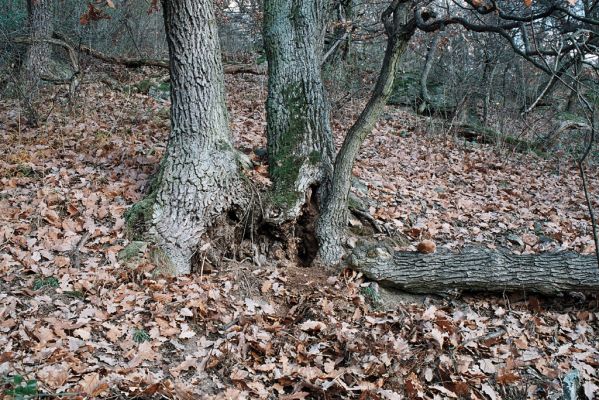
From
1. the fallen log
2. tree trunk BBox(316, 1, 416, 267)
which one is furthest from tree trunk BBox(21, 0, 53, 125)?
the fallen log

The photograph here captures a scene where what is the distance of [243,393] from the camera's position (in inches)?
153

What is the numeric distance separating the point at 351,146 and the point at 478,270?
1912 millimetres

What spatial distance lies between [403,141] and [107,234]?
21.6 feet

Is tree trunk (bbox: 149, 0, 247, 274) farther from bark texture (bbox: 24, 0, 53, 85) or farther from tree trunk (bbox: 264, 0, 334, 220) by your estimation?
bark texture (bbox: 24, 0, 53, 85)

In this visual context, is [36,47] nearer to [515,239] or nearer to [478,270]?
[478,270]

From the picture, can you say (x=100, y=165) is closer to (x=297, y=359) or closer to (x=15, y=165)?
(x=15, y=165)

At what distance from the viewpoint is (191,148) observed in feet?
18.4

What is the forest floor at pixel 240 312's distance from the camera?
398 cm

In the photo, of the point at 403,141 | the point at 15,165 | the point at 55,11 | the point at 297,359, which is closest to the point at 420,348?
the point at 297,359

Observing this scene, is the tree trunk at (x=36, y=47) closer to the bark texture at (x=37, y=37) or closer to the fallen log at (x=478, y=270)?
the bark texture at (x=37, y=37)

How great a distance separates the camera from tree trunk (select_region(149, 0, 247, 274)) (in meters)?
5.44

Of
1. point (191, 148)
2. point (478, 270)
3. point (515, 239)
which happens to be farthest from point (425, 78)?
point (191, 148)

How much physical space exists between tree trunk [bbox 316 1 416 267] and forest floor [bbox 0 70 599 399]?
39 centimetres

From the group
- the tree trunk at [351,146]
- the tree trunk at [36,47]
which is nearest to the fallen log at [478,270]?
the tree trunk at [351,146]
